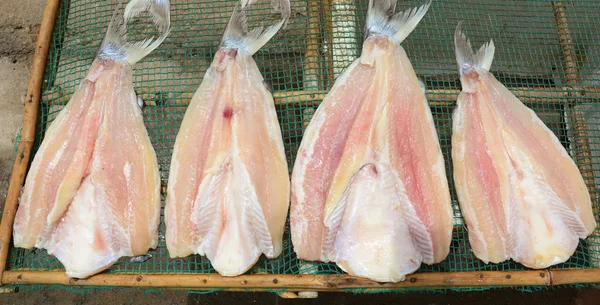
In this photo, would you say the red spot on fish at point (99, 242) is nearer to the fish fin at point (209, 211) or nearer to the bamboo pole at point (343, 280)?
the bamboo pole at point (343, 280)

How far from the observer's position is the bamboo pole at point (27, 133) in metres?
2.42

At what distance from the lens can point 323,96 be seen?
2.73m

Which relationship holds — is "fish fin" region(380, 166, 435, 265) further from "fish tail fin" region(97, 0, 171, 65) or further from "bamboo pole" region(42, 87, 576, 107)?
"fish tail fin" region(97, 0, 171, 65)

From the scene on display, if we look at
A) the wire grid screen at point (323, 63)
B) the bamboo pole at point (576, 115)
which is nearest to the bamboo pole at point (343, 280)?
the wire grid screen at point (323, 63)

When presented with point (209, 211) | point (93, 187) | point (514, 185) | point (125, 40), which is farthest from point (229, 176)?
point (514, 185)

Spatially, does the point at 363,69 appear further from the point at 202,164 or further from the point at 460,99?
the point at 202,164

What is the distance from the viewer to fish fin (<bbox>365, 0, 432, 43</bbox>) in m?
2.53

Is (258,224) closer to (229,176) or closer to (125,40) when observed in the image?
(229,176)

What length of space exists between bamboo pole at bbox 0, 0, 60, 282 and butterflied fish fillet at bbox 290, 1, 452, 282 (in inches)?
70.1

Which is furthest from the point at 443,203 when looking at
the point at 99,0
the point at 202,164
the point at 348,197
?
the point at 99,0

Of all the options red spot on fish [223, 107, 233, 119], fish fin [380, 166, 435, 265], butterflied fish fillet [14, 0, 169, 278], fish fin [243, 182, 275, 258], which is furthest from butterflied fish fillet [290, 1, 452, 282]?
butterflied fish fillet [14, 0, 169, 278]

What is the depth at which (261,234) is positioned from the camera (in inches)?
87.7

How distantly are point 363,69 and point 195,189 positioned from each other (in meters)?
1.26

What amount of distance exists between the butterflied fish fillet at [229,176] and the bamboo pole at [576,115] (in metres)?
2.09
